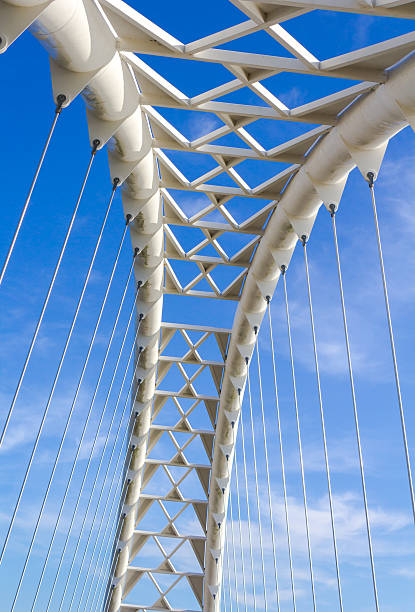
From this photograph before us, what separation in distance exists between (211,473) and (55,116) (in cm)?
2653

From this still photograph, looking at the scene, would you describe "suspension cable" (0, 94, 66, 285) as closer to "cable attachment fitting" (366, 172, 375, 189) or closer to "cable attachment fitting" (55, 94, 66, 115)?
"cable attachment fitting" (55, 94, 66, 115)

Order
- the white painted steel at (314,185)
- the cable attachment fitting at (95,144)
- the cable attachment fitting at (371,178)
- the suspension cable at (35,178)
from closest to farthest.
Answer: the suspension cable at (35,178) → the white painted steel at (314,185) → the cable attachment fitting at (95,144) → the cable attachment fitting at (371,178)

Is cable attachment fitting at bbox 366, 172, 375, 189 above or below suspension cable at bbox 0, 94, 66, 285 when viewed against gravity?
above

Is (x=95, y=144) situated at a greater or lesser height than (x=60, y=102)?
greater

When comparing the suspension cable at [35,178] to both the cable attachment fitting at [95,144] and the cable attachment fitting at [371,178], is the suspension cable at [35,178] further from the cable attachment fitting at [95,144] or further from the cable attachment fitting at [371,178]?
the cable attachment fitting at [371,178]

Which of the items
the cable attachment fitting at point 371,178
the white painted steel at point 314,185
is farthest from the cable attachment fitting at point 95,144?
the cable attachment fitting at point 371,178

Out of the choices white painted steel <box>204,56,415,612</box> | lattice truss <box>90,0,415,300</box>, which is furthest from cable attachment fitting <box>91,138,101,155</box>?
white painted steel <box>204,56,415,612</box>

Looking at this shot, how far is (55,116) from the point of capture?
12547 mm

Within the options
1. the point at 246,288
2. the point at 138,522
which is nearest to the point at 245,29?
the point at 246,288

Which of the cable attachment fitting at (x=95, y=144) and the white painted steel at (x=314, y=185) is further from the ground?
the white painted steel at (x=314, y=185)

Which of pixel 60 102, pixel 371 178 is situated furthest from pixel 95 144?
pixel 371 178

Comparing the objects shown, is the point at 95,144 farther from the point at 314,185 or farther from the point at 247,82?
the point at 314,185

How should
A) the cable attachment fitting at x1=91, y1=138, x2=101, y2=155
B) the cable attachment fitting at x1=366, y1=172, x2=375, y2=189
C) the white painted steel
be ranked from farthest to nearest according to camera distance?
the cable attachment fitting at x1=366, y1=172, x2=375, y2=189 < the cable attachment fitting at x1=91, y1=138, x2=101, y2=155 < the white painted steel

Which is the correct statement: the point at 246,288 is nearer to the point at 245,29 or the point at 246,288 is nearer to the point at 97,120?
the point at 97,120
